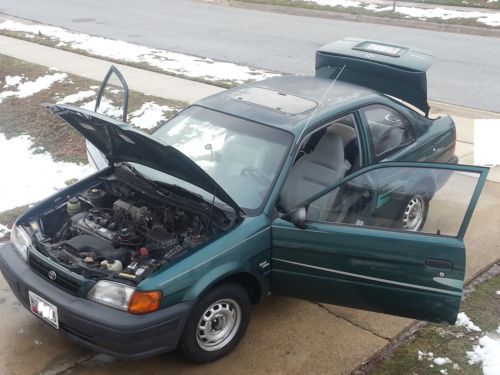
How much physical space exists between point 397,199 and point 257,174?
3.18 feet

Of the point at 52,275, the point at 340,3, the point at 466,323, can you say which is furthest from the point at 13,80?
the point at 340,3

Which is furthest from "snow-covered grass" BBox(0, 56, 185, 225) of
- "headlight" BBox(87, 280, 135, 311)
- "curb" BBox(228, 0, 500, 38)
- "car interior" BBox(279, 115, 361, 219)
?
"curb" BBox(228, 0, 500, 38)

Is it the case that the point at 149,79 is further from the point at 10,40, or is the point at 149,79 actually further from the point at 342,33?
the point at 342,33

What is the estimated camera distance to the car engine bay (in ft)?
12.1

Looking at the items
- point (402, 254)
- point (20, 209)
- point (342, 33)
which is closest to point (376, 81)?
point (402, 254)

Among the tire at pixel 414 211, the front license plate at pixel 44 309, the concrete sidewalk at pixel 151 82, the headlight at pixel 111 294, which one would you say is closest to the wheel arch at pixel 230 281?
the headlight at pixel 111 294

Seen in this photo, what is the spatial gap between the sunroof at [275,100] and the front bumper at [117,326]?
1.73 metres

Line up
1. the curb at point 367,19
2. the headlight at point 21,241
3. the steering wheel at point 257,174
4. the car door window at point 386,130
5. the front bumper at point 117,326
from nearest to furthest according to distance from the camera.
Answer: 1. the front bumper at point 117,326
2. the headlight at point 21,241
3. the steering wheel at point 257,174
4. the car door window at point 386,130
5. the curb at point 367,19

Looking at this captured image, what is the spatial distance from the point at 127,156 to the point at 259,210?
3.62 ft

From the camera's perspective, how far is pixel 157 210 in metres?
4.20

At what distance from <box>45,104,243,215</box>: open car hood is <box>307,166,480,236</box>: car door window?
652 mm

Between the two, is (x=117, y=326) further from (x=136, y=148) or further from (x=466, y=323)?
(x=466, y=323)

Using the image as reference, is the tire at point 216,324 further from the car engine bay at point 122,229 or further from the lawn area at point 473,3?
the lawn area at point 473,3

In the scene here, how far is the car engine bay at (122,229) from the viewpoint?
145 inches
